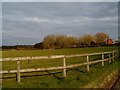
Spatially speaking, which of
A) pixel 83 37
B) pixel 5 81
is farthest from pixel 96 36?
pixel 5 81

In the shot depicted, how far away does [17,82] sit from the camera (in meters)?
12.2

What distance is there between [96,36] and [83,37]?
11.0m

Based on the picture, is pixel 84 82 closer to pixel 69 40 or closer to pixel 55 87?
pixel 55 87

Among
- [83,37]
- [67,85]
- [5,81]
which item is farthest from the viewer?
[83,37]

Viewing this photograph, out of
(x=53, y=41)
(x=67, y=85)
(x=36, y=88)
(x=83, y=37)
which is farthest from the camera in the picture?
(x=83, y=37)

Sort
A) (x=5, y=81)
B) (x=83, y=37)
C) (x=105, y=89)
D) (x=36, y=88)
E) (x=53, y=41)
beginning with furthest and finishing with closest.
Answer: (x=83, y=37)
(x=53, y=41)
(x=5, y=81)
(x=105, y=89)
(x=36, y=88)

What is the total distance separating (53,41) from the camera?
146250 millimetres

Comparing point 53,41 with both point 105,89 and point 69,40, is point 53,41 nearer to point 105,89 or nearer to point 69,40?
point 69,40

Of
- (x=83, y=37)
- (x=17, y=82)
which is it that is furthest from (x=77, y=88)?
(x=83, y=37)

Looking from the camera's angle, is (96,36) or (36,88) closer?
(36,88)

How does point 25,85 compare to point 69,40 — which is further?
point 69,40

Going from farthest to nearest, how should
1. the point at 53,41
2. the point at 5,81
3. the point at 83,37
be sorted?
1. the point at 83,37
2. the point at 53,41
3. the point at 5,81

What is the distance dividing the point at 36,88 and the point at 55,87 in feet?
2.68

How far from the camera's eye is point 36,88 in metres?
10.5
